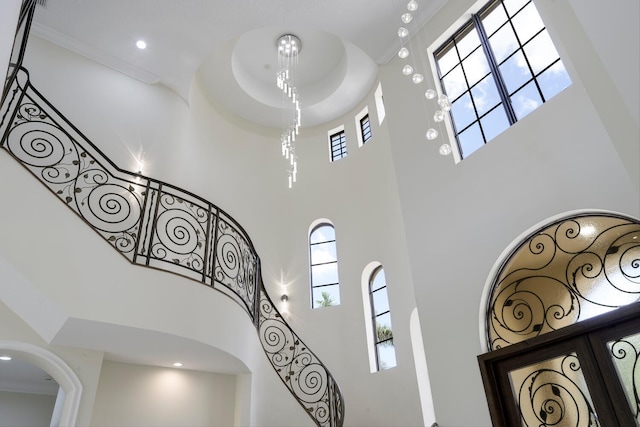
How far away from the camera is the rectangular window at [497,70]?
5516 mm

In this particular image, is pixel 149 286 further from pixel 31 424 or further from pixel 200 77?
pixel 200 77

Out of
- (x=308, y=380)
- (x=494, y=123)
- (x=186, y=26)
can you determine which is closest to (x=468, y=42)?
(x=494, y=123)

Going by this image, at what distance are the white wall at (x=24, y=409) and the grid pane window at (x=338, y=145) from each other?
24.9 ft

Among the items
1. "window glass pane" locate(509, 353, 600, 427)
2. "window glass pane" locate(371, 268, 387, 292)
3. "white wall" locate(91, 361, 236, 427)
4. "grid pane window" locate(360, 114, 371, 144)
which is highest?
"grid pane window" locate(360, 114, 371, 144)

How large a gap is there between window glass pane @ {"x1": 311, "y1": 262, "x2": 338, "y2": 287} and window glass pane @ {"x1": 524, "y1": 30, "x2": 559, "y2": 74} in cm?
552

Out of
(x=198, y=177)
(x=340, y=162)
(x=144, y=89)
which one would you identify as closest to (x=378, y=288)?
(x=340, y=162)

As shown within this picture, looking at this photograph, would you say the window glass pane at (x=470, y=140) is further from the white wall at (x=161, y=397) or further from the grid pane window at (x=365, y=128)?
the white wall at (x=161, y=397)

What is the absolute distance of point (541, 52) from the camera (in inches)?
220

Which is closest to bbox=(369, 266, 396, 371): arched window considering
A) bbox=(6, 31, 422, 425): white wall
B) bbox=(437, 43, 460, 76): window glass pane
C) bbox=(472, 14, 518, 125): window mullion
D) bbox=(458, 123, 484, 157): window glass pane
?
bbox=(6, 31, 422, 425): white wall

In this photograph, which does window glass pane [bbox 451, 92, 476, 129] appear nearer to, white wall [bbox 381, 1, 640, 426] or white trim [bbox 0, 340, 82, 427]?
white wall [bbox 381, 1, 640, 426]

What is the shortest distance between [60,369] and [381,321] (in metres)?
5.20

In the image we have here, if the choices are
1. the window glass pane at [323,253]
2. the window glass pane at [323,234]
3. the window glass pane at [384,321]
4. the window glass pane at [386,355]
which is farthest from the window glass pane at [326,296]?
the window glass pane at [386,355]

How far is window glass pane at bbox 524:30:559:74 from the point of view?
17.8ft

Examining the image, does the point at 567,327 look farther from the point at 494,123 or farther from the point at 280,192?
the point at 280,192
